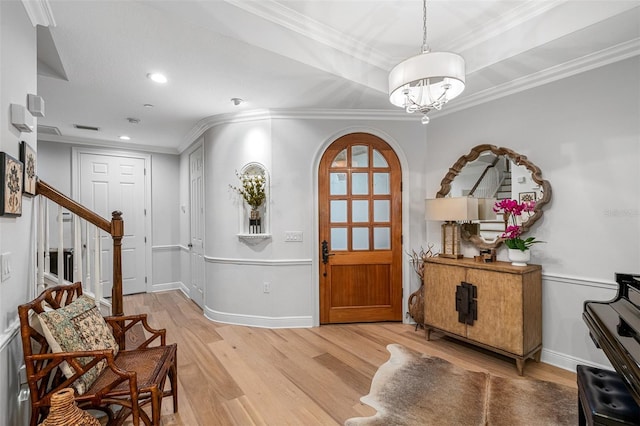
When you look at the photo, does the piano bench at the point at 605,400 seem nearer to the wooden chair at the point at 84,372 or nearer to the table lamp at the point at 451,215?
the table lamp at the point at 451,215

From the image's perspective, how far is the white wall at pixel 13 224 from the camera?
146 centimetres

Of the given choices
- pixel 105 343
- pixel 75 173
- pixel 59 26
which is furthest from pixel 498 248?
pixel 75 173

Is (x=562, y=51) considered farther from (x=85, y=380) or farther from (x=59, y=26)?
(x=85, y=380)

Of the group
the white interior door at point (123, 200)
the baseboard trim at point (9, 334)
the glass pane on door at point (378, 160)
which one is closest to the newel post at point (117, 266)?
the baseboard trim at point (9, 334)

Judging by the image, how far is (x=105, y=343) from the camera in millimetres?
1854

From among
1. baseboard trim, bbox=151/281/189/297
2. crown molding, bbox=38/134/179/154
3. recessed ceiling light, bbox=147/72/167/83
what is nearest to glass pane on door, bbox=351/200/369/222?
recessed ceiling light, bbox=147/72/167/83

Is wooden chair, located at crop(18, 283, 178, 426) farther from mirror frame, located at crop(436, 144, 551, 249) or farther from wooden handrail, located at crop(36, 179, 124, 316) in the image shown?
mirror frame, located at crop(436, 144, 551, 249)

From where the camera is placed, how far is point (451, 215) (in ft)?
9.91

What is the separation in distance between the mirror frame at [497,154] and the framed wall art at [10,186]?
3.55 meters

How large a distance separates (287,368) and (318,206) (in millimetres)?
1782

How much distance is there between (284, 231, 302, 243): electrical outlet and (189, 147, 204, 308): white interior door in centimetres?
154

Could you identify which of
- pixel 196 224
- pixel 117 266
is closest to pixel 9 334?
pixel 117 266

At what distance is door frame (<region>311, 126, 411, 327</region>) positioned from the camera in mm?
3676

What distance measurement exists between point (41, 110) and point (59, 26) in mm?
612
